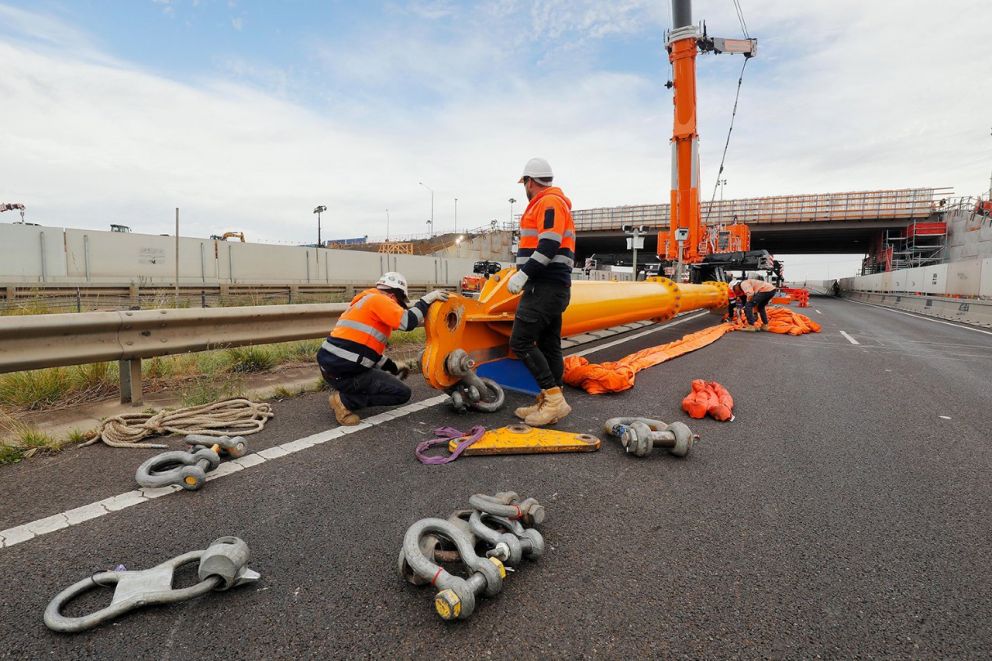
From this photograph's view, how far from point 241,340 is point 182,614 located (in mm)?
3150

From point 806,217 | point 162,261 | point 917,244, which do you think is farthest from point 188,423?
point 917,244

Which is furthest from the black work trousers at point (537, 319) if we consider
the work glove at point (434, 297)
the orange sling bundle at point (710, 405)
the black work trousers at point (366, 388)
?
the orange sling bundle at point (710, 405)

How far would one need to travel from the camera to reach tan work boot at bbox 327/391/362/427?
3521mm

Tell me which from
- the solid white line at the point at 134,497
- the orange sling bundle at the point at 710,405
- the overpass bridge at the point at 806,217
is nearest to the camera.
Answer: the solid white line at the point at 134,497

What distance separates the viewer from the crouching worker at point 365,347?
3.59 m

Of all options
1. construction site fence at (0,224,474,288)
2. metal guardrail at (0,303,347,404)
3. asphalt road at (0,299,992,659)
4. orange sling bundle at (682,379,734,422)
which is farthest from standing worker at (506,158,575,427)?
construction site fence at (0,224,474,288)

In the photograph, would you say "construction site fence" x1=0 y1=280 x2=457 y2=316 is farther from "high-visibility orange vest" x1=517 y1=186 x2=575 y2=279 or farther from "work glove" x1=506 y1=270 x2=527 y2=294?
"work glove" x1=506 y1=270 x2=527 y2=294

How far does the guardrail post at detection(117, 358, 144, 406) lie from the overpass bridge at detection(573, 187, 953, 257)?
34.8 m

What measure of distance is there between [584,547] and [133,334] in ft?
12.0

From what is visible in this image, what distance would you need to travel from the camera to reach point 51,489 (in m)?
2.44

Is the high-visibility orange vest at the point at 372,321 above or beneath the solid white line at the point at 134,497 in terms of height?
above

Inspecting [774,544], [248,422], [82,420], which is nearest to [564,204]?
[774,544]

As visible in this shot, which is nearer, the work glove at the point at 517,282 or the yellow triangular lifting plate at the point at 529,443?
the yellow triangular lifting plate at the point at 529,443

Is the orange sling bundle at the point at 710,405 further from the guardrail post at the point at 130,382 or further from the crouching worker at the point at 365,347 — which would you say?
the guardrail post at the point at 130,382
